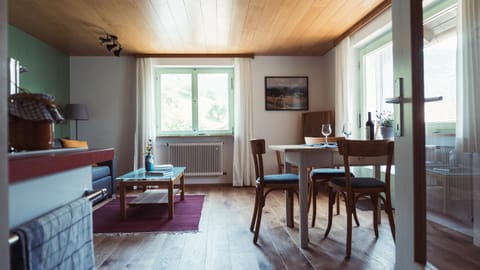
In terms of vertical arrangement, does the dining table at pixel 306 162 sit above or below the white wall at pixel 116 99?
below

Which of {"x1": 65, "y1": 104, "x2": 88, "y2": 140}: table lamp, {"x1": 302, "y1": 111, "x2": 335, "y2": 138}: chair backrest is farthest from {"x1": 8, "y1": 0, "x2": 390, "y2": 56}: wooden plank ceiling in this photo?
{"x1": 302, "y1": 111, "x2": 335, "y2": 138}: chair backrest

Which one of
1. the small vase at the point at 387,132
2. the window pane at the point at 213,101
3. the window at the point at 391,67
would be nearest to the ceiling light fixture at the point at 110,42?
the window pane at the point at 213,101

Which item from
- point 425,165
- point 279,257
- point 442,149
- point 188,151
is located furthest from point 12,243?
point 188,151

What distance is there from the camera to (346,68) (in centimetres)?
420

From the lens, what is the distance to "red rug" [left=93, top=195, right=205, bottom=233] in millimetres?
2777

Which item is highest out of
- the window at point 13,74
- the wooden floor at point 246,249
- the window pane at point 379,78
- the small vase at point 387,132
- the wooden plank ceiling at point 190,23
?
the wooden plank ceiling at point 190,23

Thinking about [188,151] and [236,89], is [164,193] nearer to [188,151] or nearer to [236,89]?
[188,151]

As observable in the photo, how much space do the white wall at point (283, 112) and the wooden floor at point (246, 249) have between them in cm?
241

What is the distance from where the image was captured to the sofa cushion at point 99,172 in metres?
3.84

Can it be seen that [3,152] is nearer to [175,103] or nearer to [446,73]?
[446,73]

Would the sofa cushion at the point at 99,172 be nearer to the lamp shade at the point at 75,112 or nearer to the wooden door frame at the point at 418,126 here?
the lamp shade at the point at 75,112

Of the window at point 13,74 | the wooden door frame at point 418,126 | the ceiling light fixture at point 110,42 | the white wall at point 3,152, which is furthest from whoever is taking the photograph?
the ceiling light fixture at point 110,42

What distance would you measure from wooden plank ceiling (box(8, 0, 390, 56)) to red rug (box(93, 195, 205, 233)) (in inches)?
91.0

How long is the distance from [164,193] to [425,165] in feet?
11.4
